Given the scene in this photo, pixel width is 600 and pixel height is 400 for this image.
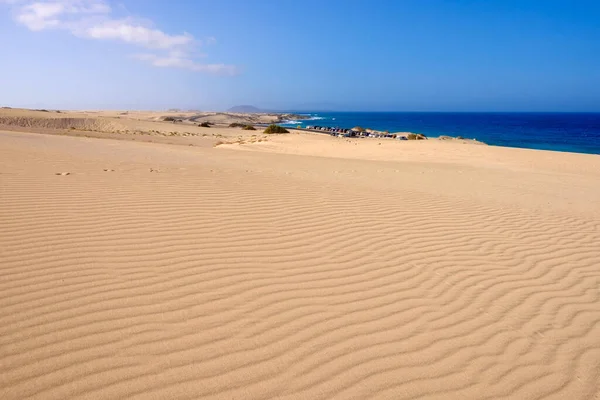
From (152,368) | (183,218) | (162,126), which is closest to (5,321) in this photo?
(152,368)

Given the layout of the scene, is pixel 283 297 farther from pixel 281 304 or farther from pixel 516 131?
pixel 516 131

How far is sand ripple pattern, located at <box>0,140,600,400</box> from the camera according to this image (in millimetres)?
2512

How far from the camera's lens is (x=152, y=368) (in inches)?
98.7

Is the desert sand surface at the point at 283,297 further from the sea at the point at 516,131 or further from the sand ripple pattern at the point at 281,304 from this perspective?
the sea at the point at 516,131

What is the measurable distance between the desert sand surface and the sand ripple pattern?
0.04 ft

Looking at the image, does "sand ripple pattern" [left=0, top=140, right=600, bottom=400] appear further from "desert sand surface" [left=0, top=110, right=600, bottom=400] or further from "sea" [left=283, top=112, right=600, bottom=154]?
"sea" [left=283, top=112, right=600, bottom=154]

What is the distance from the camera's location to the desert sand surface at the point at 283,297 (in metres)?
2.52

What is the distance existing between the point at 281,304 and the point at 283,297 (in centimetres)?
12

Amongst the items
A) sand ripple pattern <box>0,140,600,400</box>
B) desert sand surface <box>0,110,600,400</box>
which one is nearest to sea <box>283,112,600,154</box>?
desert sand surface <box>0,110,600,400</box>

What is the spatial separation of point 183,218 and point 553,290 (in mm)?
4290

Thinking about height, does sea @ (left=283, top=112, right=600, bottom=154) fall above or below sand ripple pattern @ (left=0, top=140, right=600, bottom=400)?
above

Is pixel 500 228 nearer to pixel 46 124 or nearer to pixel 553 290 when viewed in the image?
pixel 553 290

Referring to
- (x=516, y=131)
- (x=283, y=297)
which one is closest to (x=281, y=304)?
(x=283, y=297)

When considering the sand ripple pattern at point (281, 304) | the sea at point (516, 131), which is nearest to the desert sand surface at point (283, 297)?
the sand ripple pattern at point (281, 304)
